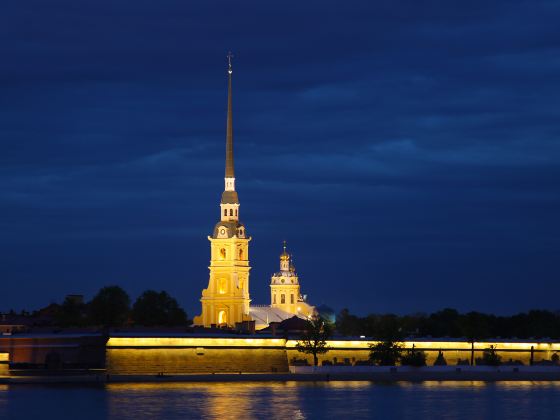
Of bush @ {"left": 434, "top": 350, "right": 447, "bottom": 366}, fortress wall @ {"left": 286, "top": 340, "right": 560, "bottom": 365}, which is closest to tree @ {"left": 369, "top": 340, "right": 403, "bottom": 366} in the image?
fortress wall @ {"left": 286, "top": 340, "right": 560, "bottom": 365}

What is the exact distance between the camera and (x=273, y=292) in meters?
196

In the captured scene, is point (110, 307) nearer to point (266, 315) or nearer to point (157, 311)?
point (157, 311)

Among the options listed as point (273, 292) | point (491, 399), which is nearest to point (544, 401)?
point (491, 399)

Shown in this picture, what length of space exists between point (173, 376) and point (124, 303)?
4018cm

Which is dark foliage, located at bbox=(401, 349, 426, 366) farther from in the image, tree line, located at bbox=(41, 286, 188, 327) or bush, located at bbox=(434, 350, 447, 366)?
tree line, located at bbox=(41, 286, 188, 327)

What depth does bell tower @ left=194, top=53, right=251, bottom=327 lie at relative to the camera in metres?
162

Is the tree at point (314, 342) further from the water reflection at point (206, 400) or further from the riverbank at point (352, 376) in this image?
the water reflection at point (206, 400)

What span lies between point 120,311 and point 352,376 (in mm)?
38246

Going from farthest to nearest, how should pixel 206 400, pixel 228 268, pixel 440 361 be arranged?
pixel 228 268 → pixel 440 361 → pixel 206 400

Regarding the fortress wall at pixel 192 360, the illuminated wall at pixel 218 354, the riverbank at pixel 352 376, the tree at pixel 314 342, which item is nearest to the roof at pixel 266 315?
the illuminated wall at pixel 218 354

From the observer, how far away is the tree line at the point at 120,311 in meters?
152

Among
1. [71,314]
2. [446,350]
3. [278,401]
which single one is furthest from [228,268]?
[278,401]

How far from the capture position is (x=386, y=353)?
126 m

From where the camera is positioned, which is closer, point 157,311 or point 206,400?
point 206,400
